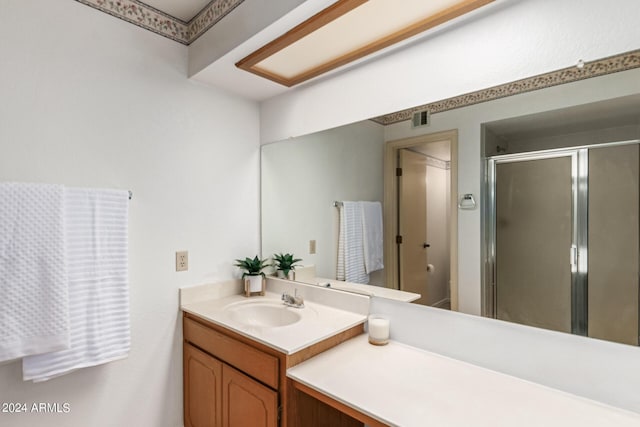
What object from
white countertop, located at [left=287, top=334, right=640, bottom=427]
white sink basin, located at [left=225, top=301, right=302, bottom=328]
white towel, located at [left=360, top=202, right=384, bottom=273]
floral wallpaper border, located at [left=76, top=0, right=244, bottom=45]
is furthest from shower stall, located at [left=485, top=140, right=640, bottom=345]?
floral wallpaper border, located at [left=76, top=0, right=244, bottom=45]

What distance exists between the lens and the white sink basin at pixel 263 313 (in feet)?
Answer: 5.61

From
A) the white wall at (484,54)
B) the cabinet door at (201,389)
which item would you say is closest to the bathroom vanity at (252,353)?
the cabinet door at (201,389)

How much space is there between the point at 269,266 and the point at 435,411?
53.8 inches

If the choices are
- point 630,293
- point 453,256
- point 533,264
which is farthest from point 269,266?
point 630,293

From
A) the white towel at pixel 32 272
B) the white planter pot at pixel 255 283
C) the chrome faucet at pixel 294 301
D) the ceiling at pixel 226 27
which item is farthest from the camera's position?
the white planter pot at pixel 255 283

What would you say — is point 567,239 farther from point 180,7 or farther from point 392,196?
point 180,7

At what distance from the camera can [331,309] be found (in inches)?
66.0

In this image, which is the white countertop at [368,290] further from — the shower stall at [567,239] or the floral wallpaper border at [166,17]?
the floral wallpaper border at [166,17]

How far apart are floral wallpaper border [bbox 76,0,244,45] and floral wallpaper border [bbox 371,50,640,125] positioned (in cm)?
102

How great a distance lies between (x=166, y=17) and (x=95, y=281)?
139cm

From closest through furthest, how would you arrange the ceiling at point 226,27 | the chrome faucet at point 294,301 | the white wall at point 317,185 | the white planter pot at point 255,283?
the ceiling at point 226,27, the white wall at point 317,185, the chrome faucet at point 294,301, the white planter pot at point 255,283

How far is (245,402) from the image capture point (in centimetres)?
133

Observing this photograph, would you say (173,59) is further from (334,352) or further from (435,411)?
(435,411)

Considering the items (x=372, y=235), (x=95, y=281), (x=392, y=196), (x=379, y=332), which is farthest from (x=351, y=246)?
(x=95, y=281)
